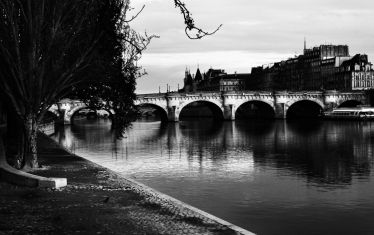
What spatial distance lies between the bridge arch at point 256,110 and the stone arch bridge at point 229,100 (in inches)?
10.4

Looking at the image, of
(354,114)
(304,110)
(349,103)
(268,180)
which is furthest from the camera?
(304,110)

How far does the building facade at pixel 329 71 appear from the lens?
16350cm

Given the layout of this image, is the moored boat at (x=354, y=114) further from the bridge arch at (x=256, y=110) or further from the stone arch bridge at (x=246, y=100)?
the bridge arch at (x=256, y=110)

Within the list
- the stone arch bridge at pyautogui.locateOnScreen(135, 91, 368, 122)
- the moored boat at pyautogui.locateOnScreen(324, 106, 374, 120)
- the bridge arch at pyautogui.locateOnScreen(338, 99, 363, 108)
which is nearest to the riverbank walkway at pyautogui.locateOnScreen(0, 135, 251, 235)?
the stone arch bridge at pyautogui.locateOnScreen(135, 91, 368, 122)

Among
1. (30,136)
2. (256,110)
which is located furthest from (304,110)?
(30,136)

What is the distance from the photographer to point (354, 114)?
119 m

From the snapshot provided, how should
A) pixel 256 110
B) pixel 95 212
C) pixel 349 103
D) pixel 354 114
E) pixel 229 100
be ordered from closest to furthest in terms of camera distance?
pixel 95 212 < pixel 354 114 < pixel 229 100 < pixel 349 103 < pixel 256 110

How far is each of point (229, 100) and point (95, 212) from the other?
11017 centimetres

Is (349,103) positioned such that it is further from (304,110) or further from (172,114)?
(172,114)

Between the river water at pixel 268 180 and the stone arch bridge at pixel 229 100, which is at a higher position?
the stone arch bridge at pixel 229 100

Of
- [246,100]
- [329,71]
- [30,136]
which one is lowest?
[30,136]

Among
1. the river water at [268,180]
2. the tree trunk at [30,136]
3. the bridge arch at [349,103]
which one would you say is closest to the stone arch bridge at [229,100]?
the bridge arch at [349,103]

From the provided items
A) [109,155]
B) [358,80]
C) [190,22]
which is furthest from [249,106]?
[190,22]

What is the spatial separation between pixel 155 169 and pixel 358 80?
137837 millimetres
